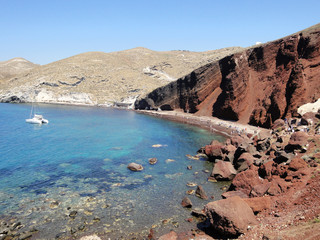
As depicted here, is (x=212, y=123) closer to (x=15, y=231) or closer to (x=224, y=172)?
(x=224, y=172)

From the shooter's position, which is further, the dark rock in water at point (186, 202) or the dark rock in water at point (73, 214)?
the dark rock in water at point (186, 202)

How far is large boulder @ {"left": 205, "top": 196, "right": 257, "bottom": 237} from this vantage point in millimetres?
15125

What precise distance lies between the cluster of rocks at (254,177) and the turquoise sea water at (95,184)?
2741 millimetres

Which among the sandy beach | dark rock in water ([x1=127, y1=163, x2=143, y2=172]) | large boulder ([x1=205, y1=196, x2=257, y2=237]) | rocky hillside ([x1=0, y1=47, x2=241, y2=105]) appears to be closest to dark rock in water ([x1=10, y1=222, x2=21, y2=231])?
large boulder ([x1=205, y1=196, x2=257, y2=237])

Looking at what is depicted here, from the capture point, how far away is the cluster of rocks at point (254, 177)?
618 inches

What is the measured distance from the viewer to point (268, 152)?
31.5 m

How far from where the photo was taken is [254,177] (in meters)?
22.7

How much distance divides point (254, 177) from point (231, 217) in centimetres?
880

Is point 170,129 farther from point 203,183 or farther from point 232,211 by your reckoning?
point 232,211

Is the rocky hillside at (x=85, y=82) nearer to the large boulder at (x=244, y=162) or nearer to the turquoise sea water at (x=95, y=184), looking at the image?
the turquoise sea water at (x=95, y=184)

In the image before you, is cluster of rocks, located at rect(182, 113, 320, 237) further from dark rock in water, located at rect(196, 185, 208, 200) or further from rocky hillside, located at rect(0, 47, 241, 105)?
rocky hillside, located at rect(0, 47, 241, 105)

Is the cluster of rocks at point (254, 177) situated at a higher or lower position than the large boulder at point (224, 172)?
higher

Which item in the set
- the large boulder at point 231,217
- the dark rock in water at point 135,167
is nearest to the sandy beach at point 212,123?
the dark rock in water at point 135,167

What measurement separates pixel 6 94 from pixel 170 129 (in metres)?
115
